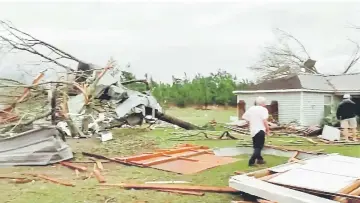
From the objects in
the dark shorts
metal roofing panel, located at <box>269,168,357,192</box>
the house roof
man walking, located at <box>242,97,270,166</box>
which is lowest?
metal roofing panel, located at <box>269,168,357,192</box>

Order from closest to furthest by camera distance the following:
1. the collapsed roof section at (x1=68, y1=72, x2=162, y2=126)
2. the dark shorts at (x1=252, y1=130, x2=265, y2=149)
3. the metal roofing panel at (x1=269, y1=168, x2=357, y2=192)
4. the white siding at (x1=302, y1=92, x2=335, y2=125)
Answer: the metal roofing panel at (x1=269, y1=168, x2=357, y2=192)
the dark shorts at (x1=252, y1=130, x2=265, y2=149)
the collapsed roof section at (x1=68, y1=72, x2=162, y2=126)
the white siding at (x1=302, y1=92, x2=335, y2=125)

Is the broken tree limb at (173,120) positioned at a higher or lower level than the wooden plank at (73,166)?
higher

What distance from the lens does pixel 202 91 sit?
37812mm

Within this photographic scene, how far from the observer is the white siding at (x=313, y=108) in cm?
2149

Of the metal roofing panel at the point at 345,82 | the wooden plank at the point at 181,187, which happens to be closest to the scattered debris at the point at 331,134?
the metal roofing panel at the point at 345,82

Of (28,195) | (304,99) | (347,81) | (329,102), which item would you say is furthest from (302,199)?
(347,81)

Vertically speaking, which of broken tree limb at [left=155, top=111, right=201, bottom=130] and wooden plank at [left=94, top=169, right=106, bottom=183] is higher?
broken tree limb at [left=155, top=111, right=201, bottom=130]

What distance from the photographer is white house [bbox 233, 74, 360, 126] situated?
21.6 metres

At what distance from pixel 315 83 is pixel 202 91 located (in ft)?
51.3

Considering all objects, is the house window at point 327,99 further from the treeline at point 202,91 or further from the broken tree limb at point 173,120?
the treeline at point 202,91

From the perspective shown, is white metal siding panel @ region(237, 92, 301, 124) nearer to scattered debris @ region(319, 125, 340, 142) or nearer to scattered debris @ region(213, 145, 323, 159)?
scattered debris @ region(319, 125, 340, 142)

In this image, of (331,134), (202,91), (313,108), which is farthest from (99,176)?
(202,91)

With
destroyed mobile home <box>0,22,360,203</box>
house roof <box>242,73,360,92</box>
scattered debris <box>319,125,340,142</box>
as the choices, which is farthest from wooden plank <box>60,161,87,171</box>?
house roof <box>242,73,360,92</box>

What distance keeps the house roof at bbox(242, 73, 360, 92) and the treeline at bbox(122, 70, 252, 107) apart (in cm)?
1272
